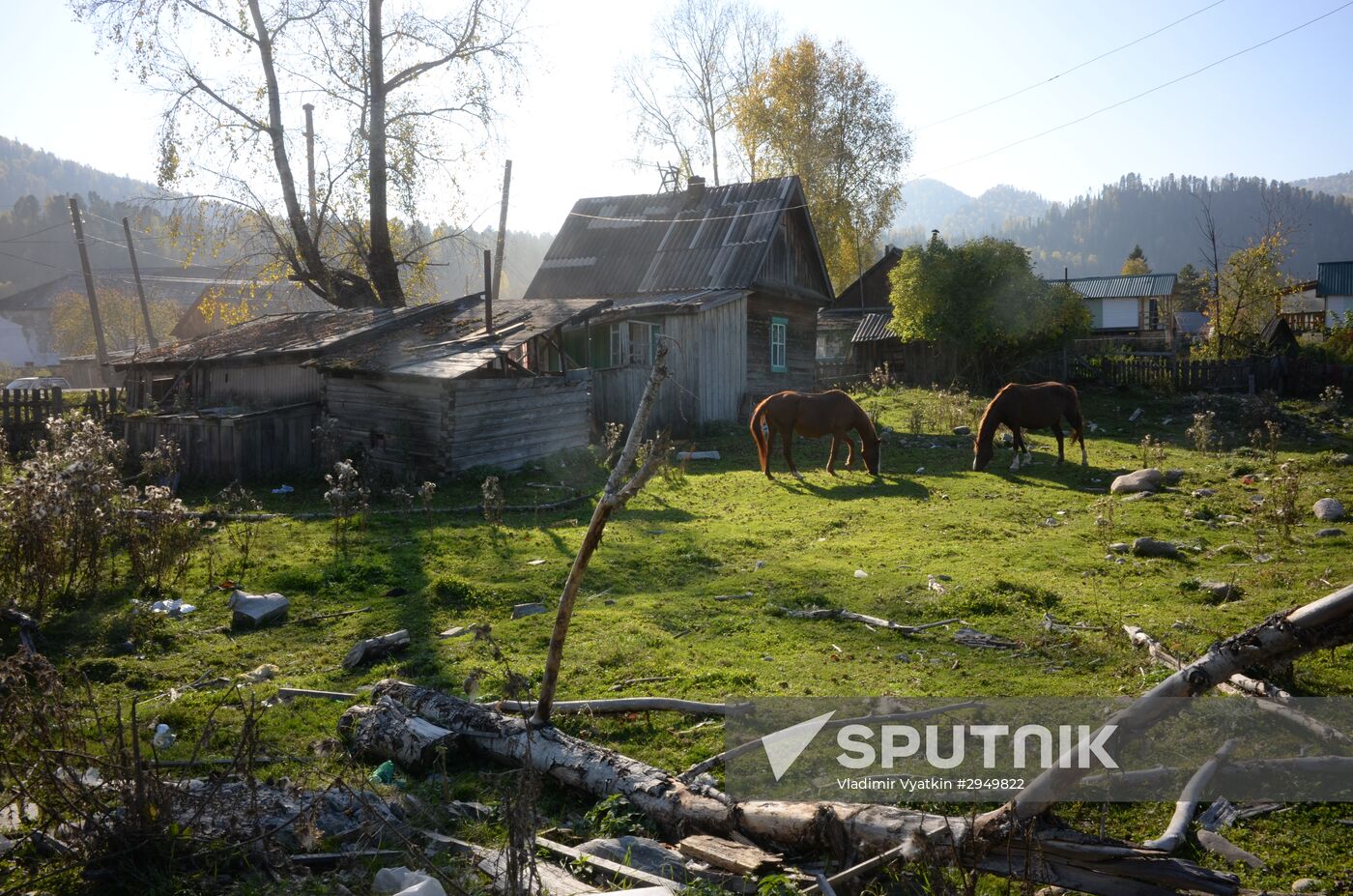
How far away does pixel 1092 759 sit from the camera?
14.8 feet

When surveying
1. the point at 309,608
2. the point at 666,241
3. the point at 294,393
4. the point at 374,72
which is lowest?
the point at 309,608

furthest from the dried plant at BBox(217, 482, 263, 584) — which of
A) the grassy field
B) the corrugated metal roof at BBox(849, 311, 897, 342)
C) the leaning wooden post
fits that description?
the corrugated metal roof at BBox(849, 311, 897, 342)

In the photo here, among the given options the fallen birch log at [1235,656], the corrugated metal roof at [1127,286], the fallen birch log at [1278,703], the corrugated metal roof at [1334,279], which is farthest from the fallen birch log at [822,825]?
the corrugated metal roof at [1127,286]

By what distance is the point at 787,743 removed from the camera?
485 cm

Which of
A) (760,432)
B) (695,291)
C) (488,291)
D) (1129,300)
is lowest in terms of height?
(760,432)

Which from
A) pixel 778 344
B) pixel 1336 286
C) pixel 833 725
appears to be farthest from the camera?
pixel 1336 286

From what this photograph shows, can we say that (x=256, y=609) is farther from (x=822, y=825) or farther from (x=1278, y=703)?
(x=1278, y=703)

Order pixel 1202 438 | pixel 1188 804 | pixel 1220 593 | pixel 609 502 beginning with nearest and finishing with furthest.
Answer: pixel 1188 804 → pixel 609 502 → pixel 1220 593 → pixel 1202 438

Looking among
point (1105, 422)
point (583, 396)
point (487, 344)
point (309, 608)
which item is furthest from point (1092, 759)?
point (1105, 422)

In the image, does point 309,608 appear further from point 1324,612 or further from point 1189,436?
point 1189,436

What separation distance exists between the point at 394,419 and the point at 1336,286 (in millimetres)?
54454

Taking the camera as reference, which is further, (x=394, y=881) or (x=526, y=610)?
(x=526, y=610)

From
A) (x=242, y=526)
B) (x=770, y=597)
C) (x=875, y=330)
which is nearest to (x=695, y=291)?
(x=875, y=330)

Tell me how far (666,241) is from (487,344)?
1082 centimetres
